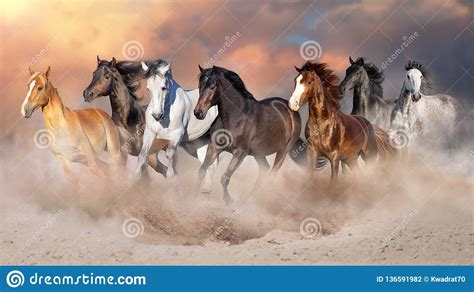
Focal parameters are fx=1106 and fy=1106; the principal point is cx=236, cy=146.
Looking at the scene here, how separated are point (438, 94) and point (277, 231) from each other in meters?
3.67

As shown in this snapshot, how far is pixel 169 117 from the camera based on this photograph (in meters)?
15.9

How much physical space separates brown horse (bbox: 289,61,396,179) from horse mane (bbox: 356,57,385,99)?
1050mm

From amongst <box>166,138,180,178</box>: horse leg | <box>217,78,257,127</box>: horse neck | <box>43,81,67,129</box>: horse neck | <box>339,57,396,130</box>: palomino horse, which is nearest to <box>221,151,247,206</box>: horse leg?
<box>217,78,257,127</box>: horse neck

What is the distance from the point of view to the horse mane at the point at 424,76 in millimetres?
17219

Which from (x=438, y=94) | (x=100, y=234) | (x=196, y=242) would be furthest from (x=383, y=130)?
(x=100, y=234)

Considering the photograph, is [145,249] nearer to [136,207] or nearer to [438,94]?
[136,207]

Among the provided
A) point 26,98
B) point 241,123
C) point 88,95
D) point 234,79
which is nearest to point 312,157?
point 241,123

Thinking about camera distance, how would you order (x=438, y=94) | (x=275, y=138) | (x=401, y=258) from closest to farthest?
(x=401, y=258) → (x=275, y=138) → (x=438, y=94)

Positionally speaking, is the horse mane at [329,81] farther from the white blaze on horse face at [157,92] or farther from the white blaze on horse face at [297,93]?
the white blaze on horse face at [157,92]

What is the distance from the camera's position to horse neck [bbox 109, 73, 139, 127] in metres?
Answer: 16.1

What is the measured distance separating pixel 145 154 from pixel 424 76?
4707mm

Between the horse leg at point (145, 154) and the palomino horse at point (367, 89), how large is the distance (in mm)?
3065

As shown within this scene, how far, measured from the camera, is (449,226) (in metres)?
16.1

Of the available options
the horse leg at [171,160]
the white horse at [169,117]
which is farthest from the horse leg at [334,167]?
the horse leg at [171,160]
